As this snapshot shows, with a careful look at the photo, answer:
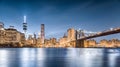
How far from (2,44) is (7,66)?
99.3 m

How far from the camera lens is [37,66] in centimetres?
2630

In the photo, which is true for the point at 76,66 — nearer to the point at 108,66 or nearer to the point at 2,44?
the point at 108,66

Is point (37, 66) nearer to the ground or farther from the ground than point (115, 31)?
nearer to the ground

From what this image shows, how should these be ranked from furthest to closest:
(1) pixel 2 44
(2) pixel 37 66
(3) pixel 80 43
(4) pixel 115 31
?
(1) pixel 2 44
(3) pixel 80 43
(4) pixel 115 31
(2) pixel 37 66

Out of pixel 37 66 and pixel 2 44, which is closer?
pixel 37 66

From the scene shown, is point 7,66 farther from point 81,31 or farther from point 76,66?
point 81,31

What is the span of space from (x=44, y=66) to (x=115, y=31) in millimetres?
36830

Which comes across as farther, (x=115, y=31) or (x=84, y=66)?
(x=115, y=31)

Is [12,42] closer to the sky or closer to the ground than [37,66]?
closer to the sky

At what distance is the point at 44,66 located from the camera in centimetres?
2653

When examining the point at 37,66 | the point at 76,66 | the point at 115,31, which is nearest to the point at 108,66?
the point at 76,66

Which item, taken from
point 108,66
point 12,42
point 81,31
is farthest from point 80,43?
point 108,66

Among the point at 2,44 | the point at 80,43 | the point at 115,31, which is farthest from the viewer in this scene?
the point at 2,44

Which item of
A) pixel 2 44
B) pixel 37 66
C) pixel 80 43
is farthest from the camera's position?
pixel 2 44
